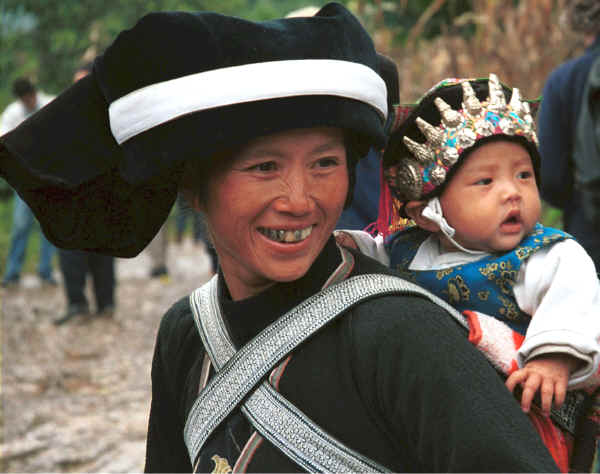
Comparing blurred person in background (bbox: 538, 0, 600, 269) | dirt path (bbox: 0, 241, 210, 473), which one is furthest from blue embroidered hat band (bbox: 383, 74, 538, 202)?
dirt path (bbox: 0, 241, 210, 473)

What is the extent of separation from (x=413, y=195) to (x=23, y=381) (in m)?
4.95

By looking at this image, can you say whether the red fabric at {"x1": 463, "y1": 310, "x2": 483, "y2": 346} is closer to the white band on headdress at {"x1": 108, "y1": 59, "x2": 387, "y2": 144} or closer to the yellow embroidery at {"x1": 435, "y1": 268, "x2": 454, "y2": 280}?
the yellow embroidery at {"x1": 435, "y1": 268, "x2": 454, "y2": 280}

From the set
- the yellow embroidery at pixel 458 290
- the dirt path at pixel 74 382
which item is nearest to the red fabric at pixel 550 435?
the yellow embroidery at pixel 458 290

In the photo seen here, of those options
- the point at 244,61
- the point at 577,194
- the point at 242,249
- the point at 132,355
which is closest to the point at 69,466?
the point at 132,355

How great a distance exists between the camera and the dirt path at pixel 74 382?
463cm

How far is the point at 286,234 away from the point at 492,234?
0.53 meters

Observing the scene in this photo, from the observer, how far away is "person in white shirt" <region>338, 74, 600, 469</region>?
5.19 ft

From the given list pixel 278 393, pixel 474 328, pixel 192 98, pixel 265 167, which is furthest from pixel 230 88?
pixel 474 328

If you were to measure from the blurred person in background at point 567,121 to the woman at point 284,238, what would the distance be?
8.47ft

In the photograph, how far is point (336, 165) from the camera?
1543mm

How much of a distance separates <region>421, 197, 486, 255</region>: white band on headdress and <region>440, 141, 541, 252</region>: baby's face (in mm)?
20

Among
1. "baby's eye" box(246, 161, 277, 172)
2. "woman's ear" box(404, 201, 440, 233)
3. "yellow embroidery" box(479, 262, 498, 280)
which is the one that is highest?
"baby's eye" box(246, 161, 277, 172)

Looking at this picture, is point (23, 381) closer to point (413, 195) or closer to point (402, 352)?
point (413, 195)

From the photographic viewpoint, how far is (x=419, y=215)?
1955 mm
